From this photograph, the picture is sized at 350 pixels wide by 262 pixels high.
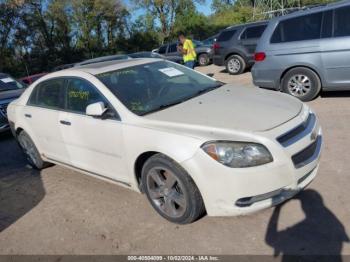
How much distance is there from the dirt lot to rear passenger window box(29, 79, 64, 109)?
3.64 feet

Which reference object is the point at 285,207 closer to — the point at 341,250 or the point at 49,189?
the point at 341,250

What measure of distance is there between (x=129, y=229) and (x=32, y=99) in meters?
2.75

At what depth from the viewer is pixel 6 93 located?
8930mm

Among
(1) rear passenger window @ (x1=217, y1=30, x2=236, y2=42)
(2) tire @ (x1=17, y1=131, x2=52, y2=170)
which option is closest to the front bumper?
(2) tire @ (x1=17, y1=131, x2=52, y2=170)

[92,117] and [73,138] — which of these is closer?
[92,117]

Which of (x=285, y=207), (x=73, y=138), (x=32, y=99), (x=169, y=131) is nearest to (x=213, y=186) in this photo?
(x=169, y=131)

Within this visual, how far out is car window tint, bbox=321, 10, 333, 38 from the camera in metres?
6.61

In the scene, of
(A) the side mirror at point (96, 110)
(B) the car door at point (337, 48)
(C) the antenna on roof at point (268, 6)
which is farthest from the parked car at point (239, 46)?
(C) the antenna on roof at point (268, 6)

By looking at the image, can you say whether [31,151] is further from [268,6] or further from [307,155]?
[268,6]

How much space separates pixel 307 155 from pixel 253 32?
32.3 ft

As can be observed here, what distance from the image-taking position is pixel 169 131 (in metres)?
3.39

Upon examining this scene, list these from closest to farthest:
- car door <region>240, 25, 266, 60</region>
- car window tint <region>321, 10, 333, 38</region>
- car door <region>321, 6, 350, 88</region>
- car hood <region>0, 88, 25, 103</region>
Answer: car door <region>321, 6, 350, 88</region> → car window tint <region>321, 10, 333, 38</region> → car hood <region>0, 88, 25, 103</region> → car door <region>240, 25, 266, 60</region>

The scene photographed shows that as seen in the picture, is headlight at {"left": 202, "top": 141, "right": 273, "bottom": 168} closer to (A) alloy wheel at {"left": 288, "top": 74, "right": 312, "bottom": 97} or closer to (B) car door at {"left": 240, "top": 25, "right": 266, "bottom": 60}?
(A) alloy wheel at {"left": 288, "top": 74, "right": 312, "bottom": 97}

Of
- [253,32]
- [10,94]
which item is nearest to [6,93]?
[10,94]
